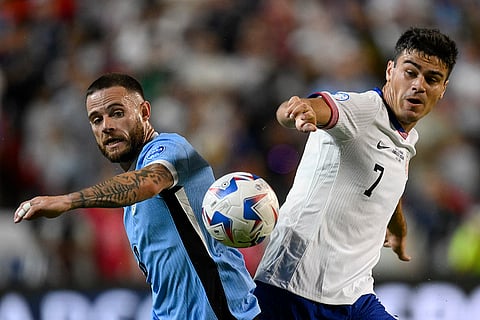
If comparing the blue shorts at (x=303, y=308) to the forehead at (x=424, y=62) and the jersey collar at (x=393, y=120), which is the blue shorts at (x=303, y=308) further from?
the forehead at (x=424, y=62)

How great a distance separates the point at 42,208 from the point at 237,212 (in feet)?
3.61

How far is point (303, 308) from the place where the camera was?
17.2 ft

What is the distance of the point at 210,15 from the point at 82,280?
411 cm

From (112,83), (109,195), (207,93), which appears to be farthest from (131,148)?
(207,93)

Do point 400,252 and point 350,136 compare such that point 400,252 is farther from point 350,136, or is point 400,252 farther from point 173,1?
point 173,1

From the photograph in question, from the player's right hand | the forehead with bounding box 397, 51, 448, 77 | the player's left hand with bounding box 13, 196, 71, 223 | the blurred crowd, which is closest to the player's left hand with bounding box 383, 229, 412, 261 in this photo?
the forehead with bounding box 397, 51, 448, 77

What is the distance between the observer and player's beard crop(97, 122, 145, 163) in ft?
16.6

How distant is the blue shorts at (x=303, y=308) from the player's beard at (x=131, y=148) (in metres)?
0.98

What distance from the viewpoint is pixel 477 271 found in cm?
990

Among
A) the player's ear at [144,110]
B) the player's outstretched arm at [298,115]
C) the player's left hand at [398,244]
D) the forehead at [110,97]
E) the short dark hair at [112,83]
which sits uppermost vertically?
the player's outstretched arm at [298,115]

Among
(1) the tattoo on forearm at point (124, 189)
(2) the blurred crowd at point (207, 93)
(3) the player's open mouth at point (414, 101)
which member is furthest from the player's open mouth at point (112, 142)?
(2) the blurred crowd at point (207, 93)

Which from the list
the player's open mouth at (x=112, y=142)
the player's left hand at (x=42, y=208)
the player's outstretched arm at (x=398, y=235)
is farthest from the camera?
the player's outstretched arm at (x=398, y=235)

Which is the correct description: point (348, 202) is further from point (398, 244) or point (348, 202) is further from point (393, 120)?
point (398, 244)

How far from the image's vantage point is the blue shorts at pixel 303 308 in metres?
5.25
